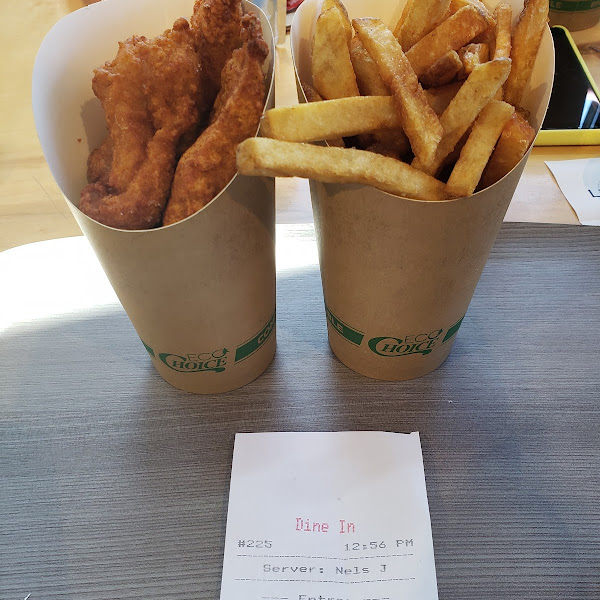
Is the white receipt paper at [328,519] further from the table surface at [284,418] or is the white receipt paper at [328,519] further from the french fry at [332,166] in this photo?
the french fry at [332,166]

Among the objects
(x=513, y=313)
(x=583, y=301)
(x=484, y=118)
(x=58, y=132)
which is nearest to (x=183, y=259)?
(x=58, y=132)

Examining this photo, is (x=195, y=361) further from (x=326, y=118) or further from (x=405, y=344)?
(x=326, y=118)

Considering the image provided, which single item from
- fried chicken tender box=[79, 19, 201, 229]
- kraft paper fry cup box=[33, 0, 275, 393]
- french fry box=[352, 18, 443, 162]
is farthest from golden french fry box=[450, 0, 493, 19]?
fried chicken tender box=[79, 19, 201, 229]

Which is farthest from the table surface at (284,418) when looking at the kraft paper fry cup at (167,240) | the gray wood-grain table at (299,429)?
the kraft paper fry cup at (167,240)

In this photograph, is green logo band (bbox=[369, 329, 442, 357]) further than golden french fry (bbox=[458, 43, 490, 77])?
Yes

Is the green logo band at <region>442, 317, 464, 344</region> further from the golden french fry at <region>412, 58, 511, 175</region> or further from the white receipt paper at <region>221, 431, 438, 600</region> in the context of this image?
the golden french fry at <region>412, 58, 511, 175</region>

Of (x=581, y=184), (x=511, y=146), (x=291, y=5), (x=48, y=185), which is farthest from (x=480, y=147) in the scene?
(x=291, y=5)

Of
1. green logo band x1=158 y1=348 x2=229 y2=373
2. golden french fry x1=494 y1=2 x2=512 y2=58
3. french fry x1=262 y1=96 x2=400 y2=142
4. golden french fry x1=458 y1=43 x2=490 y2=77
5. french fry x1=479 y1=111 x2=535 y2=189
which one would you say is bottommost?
green logo band x1=158 y1=348 x2=229 y2=373
